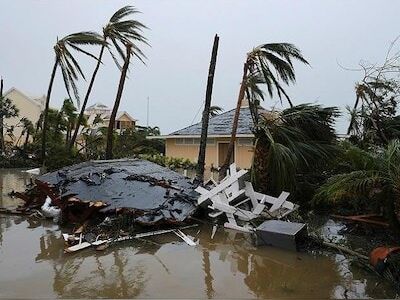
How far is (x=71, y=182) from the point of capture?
8.71m

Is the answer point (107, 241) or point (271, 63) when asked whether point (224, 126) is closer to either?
point (271, 63)

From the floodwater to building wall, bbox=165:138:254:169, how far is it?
1209 centimetres

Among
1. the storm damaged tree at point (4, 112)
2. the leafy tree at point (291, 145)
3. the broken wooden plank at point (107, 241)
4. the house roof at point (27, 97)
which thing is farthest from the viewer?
the house roof at point (27, 97)

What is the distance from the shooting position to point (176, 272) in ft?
17.2

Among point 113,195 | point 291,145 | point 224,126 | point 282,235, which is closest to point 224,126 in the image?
point 224,126

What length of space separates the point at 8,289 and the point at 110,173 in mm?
4698

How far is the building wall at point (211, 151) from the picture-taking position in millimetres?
20234

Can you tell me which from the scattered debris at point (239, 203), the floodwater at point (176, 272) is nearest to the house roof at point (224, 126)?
the scattered debris at point (239, 203)

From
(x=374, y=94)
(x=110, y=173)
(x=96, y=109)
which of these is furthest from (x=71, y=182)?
(x=96, y=109)

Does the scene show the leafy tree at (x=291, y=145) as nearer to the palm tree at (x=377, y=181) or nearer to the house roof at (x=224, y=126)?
the palm tree at (x=377, y=181)

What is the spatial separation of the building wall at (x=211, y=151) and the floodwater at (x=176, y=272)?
12094 mm

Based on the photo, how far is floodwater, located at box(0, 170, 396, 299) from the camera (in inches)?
179

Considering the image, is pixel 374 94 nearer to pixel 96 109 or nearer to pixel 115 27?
pixel 115 27

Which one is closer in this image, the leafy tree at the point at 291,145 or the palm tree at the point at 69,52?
the leafy tree at the point at 291,145
